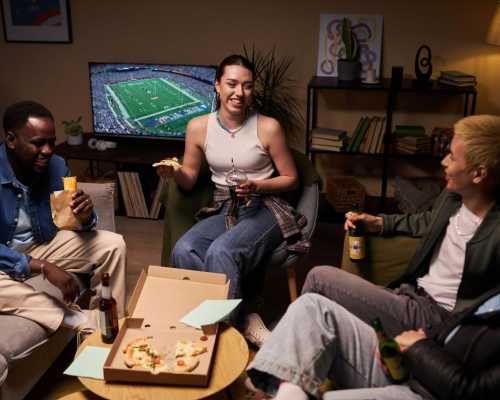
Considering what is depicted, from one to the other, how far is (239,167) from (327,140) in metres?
1.42

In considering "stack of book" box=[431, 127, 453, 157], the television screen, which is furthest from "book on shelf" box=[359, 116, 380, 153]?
the television screen

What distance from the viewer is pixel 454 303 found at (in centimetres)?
211

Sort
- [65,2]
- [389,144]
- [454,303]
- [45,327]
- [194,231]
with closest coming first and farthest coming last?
[454,303] → [45,327] → [194,231] → [389,144] → [65,2]

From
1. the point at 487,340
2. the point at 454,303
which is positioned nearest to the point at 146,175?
the point at 454,303

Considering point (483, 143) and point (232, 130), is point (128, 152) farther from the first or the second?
point (483, 143)

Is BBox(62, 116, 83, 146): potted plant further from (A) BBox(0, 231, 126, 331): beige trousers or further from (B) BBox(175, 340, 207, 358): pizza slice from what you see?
(B) BBox(175, 340, 207, 358): pizza slice

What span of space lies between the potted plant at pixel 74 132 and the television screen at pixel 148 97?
0.38 ft

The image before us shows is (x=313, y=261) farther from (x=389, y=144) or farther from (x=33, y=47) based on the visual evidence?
(x=33, y=47)

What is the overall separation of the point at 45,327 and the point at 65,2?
2976 mm

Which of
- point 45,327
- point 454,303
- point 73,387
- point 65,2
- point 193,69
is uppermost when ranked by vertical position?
point 65,2

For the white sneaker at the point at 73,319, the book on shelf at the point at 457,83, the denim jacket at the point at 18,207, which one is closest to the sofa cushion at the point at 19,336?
the white sneaker at the point at 73,319

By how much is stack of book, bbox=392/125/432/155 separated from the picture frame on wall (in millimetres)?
2478

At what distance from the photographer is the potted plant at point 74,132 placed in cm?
443

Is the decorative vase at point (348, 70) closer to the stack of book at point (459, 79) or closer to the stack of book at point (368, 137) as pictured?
the stack of book at point (368, 137)
